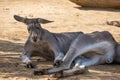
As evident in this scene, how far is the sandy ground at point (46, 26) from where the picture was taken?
5955mm

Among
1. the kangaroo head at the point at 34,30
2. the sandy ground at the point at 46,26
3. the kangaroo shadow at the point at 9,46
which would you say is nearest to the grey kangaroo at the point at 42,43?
the kangaroo head at the point at 34,30

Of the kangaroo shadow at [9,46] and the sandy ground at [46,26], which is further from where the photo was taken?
the kangaroo shadow at [9,46]

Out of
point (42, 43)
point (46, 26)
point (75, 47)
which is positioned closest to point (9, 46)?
point (42, 43)

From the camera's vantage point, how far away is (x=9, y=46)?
8078 millimetres

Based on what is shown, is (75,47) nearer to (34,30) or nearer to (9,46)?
(34,30)

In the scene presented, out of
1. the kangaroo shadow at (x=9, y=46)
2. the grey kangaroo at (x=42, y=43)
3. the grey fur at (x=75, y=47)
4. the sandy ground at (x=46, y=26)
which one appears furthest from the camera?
the kangaroo shadow at (x=9, y=46)

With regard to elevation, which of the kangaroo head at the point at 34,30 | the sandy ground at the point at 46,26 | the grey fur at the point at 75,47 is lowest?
the sandy ground at the point at 46,26

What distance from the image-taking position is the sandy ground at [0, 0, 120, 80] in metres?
5.96

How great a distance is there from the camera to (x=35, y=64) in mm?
6488

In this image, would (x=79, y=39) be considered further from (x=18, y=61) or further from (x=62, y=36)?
(x=18, y=61)

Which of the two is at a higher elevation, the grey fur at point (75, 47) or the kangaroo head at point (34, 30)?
the kangaroo head at point (34, 30)

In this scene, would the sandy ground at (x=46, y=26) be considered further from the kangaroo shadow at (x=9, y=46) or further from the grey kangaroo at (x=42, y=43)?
the grey kangaroo at (x=42, y=43)

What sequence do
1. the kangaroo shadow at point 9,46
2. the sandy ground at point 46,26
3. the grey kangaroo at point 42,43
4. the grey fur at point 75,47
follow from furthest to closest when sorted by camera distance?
the kangaroo shadow at point 9,46 → the grey kangaroo at point 42,43 → the grey fur at point 75,47 → the sandy ground at point 46,26

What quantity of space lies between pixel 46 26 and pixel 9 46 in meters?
2.61
